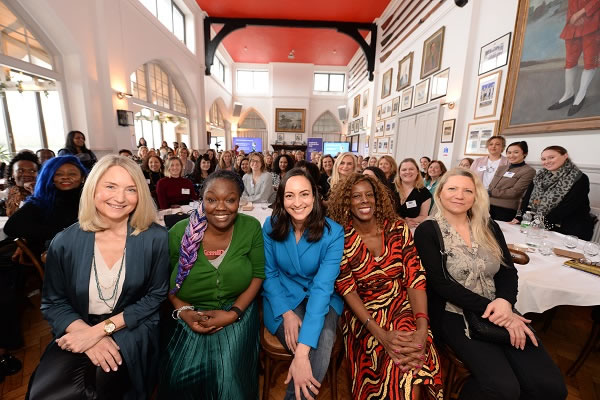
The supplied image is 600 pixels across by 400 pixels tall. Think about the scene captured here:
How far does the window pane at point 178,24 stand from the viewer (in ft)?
28.9

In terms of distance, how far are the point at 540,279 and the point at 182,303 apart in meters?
2.33

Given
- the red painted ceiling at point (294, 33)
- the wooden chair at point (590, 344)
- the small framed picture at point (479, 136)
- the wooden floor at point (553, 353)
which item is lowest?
the wooden floor at point (553, 353)

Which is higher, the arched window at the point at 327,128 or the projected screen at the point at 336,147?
the arched window at the point at 327,128

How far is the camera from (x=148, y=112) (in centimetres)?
814

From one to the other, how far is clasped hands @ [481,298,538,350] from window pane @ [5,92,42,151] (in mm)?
6926

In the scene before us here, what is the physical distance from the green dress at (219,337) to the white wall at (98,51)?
18.1 ft

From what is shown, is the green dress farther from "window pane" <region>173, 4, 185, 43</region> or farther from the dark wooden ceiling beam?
the dark wooden ceiling beam

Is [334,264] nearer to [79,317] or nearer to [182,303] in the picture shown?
[182,303]

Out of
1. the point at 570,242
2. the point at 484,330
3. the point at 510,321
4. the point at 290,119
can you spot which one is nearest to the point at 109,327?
the point at 484,330

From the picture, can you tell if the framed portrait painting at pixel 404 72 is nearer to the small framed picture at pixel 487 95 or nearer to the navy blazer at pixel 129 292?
the small framed picture at pixel 487 95

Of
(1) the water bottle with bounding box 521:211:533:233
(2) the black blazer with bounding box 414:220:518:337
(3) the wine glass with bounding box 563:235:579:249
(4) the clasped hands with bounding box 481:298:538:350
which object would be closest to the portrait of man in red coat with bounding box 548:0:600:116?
(1) the water bottle with bounding box 521:211:533:233

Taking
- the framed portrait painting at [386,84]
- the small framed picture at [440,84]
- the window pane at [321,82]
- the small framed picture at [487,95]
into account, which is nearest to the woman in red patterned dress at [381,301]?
the small framed picture at [487,95]

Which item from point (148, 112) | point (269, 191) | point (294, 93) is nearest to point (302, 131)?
point (294, 93)

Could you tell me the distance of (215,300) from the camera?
1.56 metres
